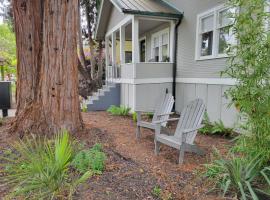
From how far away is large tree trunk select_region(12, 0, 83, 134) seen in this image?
4.31m

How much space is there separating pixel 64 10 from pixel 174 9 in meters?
5.39

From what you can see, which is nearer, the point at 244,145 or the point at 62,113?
the point at 244,145

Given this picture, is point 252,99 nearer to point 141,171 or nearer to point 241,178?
point 241,178

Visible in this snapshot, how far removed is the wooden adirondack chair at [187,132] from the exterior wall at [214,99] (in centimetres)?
150

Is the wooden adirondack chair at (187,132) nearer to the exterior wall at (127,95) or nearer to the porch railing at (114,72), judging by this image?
the exterior wall at (127,95)

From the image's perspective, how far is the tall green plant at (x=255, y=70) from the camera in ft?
8.54

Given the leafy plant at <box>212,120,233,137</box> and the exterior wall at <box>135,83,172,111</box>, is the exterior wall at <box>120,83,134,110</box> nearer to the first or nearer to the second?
the exterior wall at <box>135,83,172,111</box>

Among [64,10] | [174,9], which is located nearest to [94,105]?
[174,9]

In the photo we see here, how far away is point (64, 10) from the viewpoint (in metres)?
4.34

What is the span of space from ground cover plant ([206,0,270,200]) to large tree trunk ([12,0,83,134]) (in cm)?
294

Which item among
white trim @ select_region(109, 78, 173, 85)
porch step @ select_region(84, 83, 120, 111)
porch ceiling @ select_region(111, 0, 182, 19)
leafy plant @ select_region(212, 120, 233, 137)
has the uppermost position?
porch ceiling @ select_region(111, 0, 182, 19)

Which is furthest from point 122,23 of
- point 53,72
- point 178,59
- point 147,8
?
point 53,72

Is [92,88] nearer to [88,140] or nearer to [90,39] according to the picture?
[90,39]

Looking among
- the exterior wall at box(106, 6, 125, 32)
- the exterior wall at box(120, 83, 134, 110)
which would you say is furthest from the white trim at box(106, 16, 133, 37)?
the exterior wall at box(120, 83, 134, 110)
